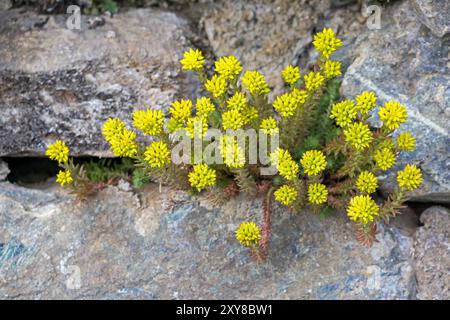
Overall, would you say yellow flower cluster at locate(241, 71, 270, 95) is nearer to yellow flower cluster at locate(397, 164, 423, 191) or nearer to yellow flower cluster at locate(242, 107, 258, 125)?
yellow flower cluster at locate(242, 107, 258, 125)

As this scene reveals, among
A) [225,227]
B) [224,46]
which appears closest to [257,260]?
[225,227]

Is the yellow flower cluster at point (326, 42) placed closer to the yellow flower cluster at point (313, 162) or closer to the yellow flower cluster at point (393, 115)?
the yellow flower cluster at point (393, 115)

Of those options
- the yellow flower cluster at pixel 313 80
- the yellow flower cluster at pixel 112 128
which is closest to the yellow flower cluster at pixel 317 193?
the yellow flower cluster at pixel 313 80

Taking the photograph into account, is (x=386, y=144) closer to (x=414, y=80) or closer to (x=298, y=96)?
(x=298, y=96)

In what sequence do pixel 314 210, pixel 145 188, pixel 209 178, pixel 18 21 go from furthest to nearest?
pixel 18 21 → pixel 145 188 → pixel 314 210 → pixel 209 178

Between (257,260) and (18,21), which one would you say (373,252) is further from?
(18,21)

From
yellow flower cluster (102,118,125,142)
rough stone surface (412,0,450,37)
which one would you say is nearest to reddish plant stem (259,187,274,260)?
yellow flower cluster (102,118,125,142)

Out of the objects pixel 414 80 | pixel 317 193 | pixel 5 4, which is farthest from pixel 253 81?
pixel 5 4
